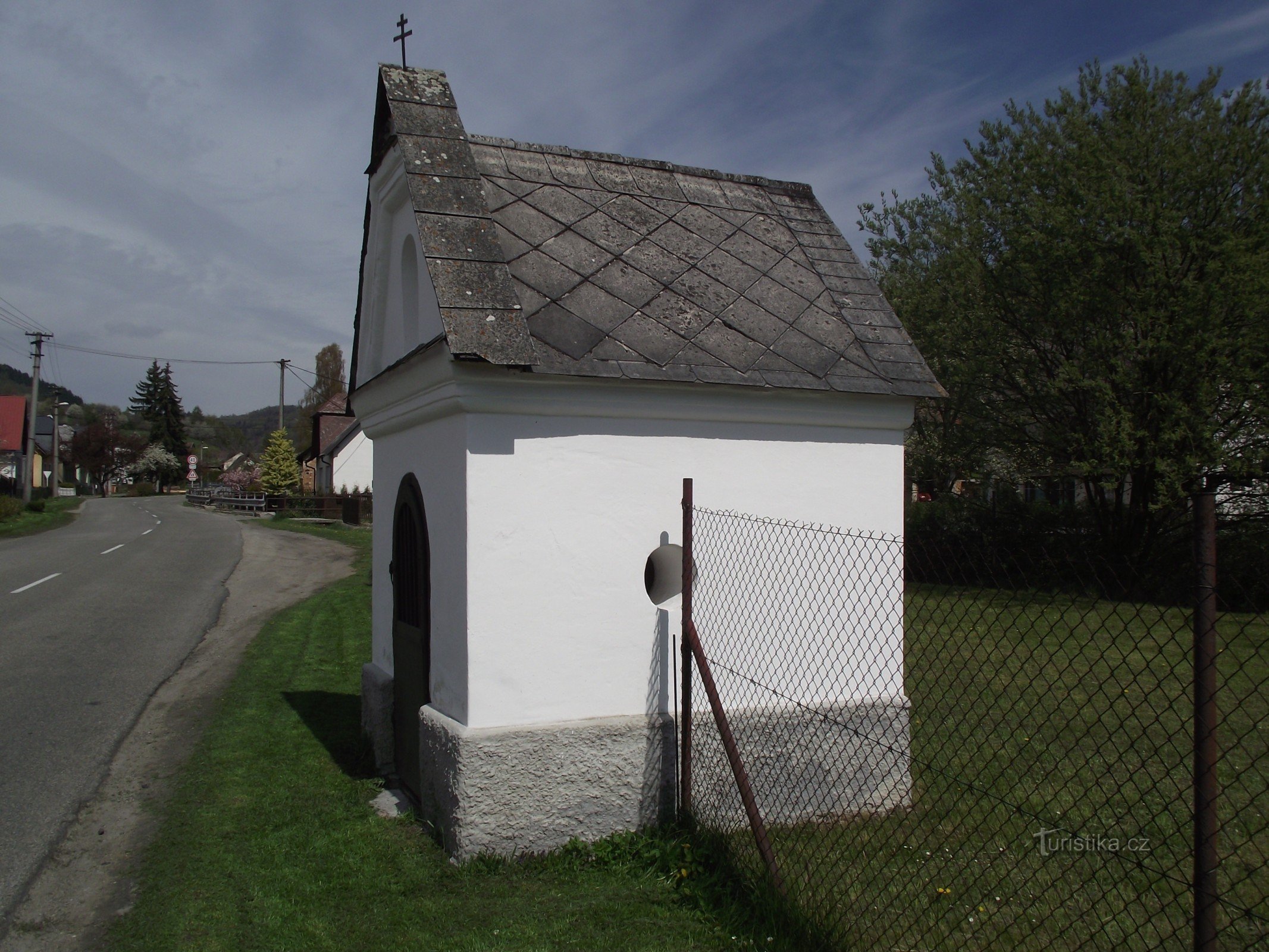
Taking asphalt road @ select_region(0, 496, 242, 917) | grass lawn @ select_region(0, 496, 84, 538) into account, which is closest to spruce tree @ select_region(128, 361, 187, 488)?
grass lawn @ select_region(0, 496, 84, 538)

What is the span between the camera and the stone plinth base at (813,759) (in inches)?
203

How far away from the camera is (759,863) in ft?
14.5

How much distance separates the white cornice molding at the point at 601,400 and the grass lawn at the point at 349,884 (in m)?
2.29

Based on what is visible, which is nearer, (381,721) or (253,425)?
(381,721)

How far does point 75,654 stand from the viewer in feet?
35.6

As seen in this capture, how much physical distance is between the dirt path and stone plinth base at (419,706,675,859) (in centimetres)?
165

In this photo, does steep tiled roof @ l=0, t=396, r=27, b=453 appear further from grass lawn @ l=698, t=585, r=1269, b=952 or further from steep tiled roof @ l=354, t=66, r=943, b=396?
grass lawn @ l=698, t=585, r=1269, b=952

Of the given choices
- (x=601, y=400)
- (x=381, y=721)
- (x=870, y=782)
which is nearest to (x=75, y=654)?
(x=381, y=721)

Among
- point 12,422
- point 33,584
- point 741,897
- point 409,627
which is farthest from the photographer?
point 12,422

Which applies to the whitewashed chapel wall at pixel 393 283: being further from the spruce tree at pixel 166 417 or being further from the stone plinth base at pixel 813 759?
the spruce tree at pixel 166 417

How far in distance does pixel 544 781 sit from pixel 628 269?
9.96 ft

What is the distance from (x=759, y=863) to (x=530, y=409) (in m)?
2.49

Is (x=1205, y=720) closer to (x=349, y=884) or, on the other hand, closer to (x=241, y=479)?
(x=349, y=884)

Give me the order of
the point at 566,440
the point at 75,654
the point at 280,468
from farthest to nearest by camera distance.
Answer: the point at 280,468 → the point at 75,654 → the point at 566,440
